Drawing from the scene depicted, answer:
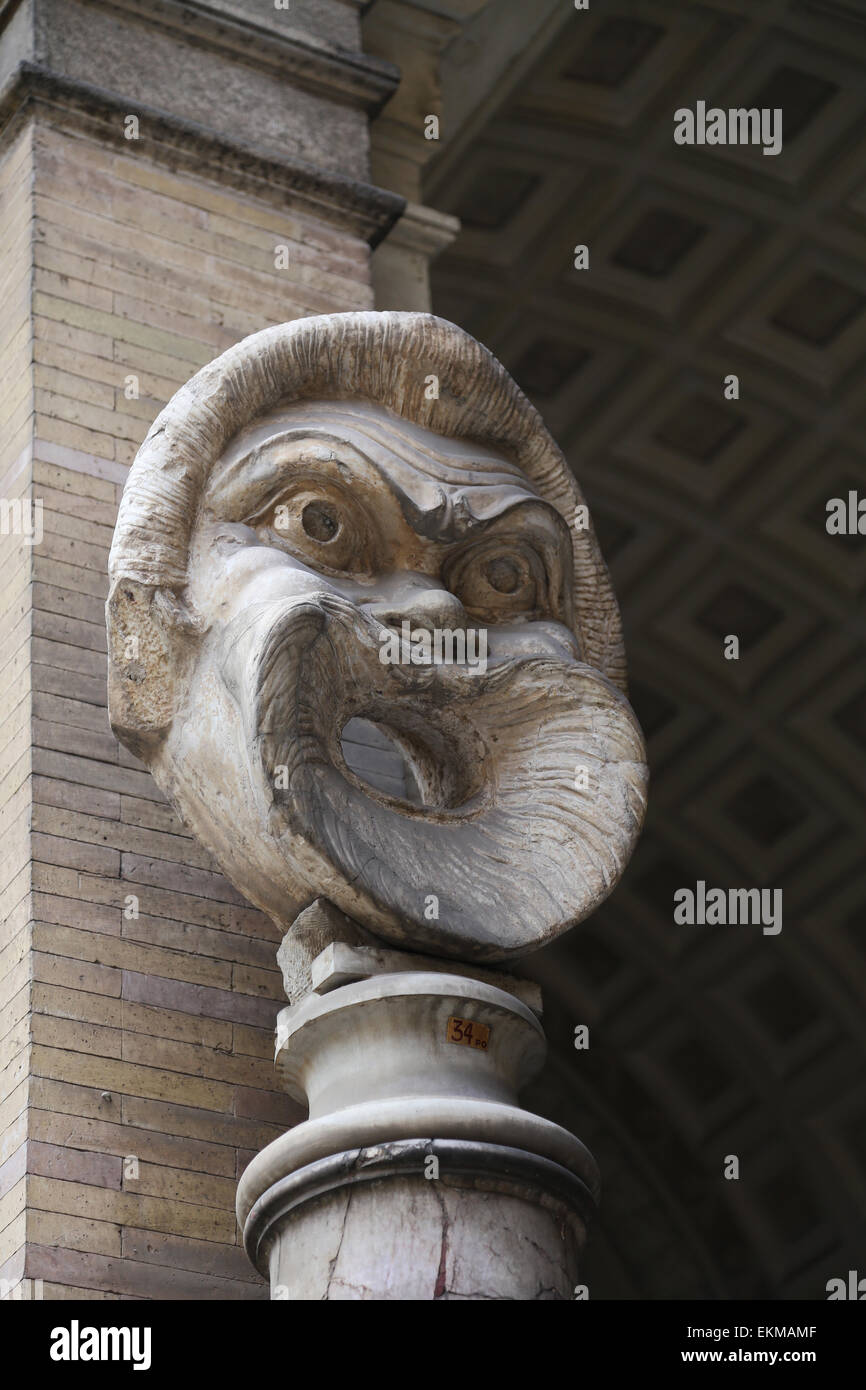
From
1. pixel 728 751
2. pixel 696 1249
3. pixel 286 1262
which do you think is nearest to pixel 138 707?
pixel 286 1262

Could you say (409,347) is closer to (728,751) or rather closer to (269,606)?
(269,606)

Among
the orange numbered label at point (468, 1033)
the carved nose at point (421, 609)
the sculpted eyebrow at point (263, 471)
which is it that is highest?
the sculpted eyebrow at point (263, 471)

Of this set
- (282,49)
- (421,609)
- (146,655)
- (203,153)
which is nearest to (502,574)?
(421,609)

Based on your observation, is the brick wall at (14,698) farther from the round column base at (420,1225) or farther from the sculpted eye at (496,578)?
the sculpted eye at (496,578)

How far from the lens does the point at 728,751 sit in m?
12.6

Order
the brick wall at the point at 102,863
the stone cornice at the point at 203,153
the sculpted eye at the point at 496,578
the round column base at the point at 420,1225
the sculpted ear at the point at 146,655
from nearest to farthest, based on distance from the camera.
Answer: the round column base at the point at 420,1225 → the sculpted ear at the point at 146,655 → the brick wall at the point at 102,863 → the sculpted eye at the point at 496,578 → the stone cornice at the point at 203,153

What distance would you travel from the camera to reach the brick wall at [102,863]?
18.5ft

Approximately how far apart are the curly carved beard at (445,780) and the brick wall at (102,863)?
0.82 meters

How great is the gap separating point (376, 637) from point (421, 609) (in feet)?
0.73

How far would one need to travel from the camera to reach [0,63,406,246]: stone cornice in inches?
289

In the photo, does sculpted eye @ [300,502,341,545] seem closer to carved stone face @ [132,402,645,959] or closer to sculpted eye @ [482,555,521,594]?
carved stone face @ [132,402,645,959]

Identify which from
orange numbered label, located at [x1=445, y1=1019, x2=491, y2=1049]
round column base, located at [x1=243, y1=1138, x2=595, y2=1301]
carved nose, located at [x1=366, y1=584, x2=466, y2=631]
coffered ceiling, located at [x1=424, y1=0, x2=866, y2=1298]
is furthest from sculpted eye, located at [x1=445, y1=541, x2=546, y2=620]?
coffered ceiling, located at [x1=424, y1=0, x2=866, y2=1298]

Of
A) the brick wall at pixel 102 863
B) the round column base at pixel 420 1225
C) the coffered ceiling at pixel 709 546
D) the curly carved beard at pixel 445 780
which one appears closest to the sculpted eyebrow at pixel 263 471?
the curly carved beard at pixel 445 780
